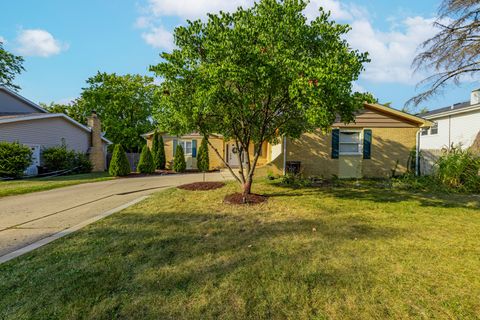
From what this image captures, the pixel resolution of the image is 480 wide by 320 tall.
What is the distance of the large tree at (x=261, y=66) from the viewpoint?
5277 mm

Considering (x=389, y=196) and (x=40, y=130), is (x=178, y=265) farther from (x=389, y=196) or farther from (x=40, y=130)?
(x=40, y=130)

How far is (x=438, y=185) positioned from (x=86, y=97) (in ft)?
109

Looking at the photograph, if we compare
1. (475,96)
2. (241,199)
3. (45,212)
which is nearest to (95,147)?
(45,212)

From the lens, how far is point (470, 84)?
1149 cm

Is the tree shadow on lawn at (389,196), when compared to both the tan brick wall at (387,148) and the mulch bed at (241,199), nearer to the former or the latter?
the mulch bed at (241,199)

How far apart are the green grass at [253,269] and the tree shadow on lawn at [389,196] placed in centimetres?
185

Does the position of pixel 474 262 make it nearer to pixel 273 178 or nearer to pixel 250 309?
pixel 250 309

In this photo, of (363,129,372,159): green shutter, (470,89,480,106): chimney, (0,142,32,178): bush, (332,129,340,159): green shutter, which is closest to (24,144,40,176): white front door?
(0,142,32,178): bush

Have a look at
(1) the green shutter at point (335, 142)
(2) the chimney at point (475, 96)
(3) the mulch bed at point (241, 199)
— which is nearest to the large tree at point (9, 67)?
(3) the mulch bed at point (241, 199)

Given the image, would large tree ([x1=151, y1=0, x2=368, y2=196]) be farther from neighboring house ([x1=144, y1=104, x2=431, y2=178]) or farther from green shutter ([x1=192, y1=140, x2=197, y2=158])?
green shutter ([x1=192, y1=140, x2=197, y2=158])

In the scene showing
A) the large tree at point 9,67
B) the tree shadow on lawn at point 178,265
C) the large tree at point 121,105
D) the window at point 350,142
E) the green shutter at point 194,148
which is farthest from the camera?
the large tree at point 121,105

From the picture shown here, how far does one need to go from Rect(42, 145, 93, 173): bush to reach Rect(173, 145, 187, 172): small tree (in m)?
6.31

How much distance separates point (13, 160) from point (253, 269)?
50.8 feet

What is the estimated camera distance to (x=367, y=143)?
12211 mm
